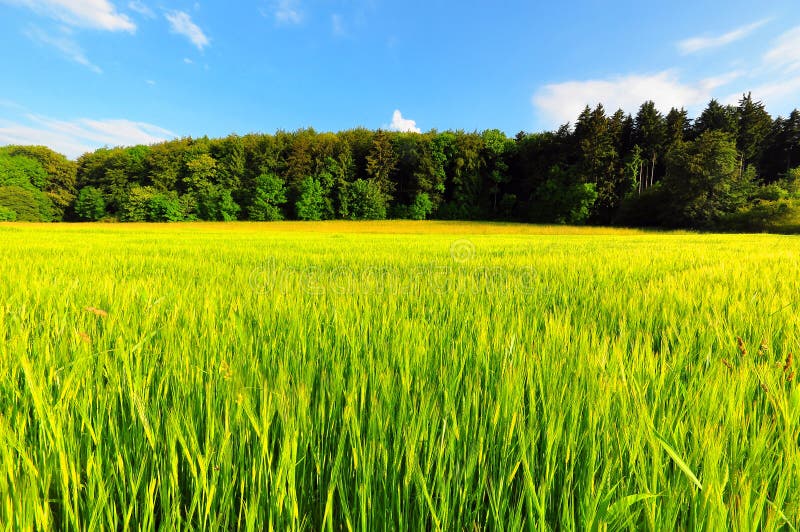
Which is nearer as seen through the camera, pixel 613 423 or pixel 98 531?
pixel 98 531

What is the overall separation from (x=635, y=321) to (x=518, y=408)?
1.23 meters

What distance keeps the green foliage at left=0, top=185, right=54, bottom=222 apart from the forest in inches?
5.1

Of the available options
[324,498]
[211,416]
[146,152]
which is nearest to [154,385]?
[211,416]

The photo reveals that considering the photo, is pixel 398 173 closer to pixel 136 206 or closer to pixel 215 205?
pixel 215 205

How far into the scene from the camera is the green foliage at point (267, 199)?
136 feet

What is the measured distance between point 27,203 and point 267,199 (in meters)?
28.5

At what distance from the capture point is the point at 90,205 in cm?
4300

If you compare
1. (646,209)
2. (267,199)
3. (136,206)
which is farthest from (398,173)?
(136,206)

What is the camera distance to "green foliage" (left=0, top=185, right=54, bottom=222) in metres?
39.7

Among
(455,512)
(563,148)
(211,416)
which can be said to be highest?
(563,148)

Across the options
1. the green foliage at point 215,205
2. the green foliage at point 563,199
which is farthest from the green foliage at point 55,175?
the green foliage at point 563,199

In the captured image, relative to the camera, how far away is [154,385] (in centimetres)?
89

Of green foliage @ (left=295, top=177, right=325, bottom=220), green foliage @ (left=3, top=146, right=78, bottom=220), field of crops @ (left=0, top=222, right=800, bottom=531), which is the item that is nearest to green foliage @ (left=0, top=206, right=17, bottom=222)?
green foliage @ (left=3, top=146, right=78, bottom=220)

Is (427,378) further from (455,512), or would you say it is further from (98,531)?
(98,531)
